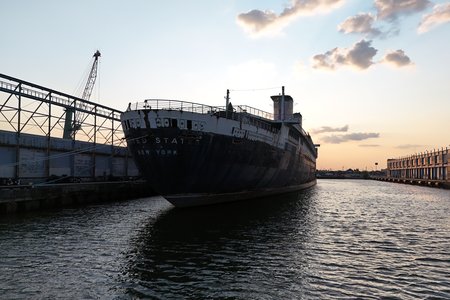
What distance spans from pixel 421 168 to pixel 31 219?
133 m

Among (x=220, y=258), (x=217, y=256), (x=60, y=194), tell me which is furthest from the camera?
(x=60, y=194)

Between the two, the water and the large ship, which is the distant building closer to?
the large ship

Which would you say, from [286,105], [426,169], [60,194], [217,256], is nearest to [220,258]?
[217,256]

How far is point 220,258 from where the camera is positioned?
15992 millimetres

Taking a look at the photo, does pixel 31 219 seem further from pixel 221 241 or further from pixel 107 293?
pixel 107 293

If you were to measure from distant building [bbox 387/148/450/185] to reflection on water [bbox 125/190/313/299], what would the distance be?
8646 cm

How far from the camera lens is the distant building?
10369cm

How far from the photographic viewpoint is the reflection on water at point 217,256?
483 inches

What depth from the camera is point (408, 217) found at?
30.9m

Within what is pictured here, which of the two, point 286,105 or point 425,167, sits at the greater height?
point 286,105

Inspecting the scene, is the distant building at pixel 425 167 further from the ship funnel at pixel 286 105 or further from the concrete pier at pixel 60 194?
the concrete pier at pixel 60 194

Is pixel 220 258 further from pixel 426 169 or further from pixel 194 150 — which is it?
pixel 426 169

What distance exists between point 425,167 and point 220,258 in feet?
418

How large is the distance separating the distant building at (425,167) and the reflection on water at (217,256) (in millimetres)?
86464
